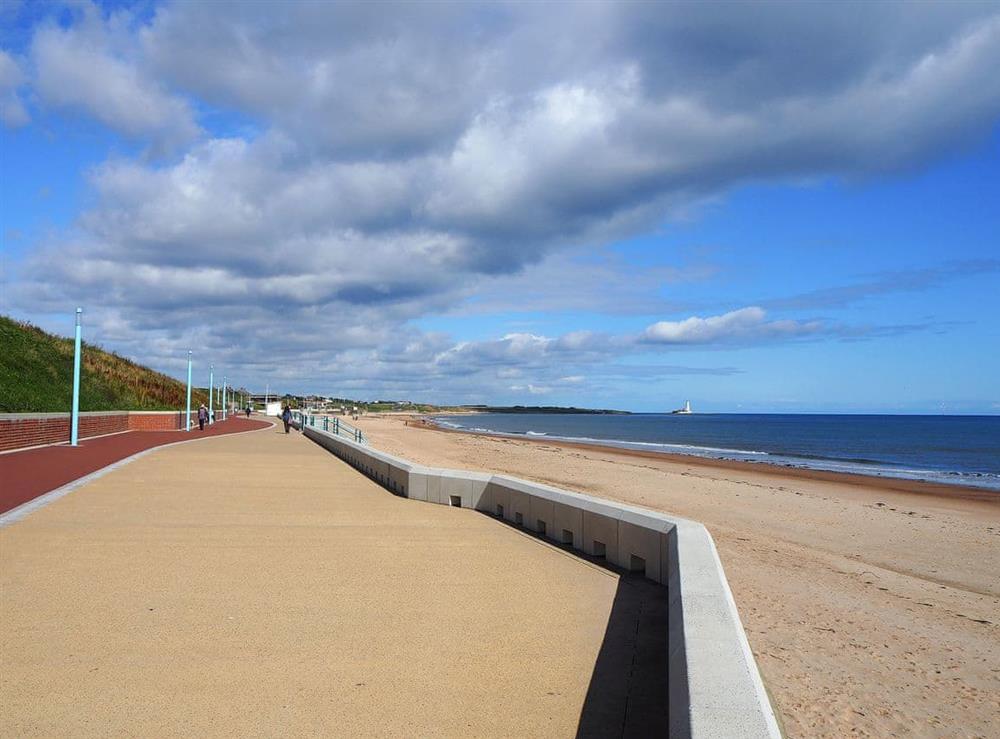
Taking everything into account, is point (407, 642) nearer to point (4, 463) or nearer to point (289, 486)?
point (289, 486)

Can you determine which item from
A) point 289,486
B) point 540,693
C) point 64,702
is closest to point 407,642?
point 540,693

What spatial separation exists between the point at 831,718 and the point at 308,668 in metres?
2.99

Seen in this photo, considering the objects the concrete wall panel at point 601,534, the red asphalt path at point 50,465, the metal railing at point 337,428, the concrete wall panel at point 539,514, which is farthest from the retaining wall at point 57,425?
the concrete wall panel at point 601,534

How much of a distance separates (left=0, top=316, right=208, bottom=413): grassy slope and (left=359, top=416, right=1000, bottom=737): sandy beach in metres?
18.0

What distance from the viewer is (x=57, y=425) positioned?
24828mm

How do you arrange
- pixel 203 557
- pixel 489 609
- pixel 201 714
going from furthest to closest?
1. pixel 203 557
2. pixel 489 609
3. pixel 201 714

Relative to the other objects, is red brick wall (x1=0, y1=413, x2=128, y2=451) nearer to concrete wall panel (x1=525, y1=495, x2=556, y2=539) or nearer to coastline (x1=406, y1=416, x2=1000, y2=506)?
concrete wall panel (x1=525, y1=495, x2=556, y2=539)

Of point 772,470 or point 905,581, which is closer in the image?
point 905,581

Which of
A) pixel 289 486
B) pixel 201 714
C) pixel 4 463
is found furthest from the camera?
pixel 4 463

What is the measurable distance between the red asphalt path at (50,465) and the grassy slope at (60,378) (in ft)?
8.37

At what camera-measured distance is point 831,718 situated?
4.76 metres

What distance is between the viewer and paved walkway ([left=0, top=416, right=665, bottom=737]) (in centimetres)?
429

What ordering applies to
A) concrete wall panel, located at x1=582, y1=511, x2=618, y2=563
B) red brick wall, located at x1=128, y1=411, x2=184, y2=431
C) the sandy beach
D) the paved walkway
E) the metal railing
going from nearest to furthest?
the paved walkway < the sandy beach < concrete wall panel, located at x1=582, y1=511, x2=618, y2=563 < the metal railing < red brick wall, located at x1=128, y1=411, x2=184, y2=431

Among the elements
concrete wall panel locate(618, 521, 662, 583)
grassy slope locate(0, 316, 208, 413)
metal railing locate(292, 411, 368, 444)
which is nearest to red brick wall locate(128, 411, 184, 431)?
grassy slope locate(0, 316, 208, 413)
